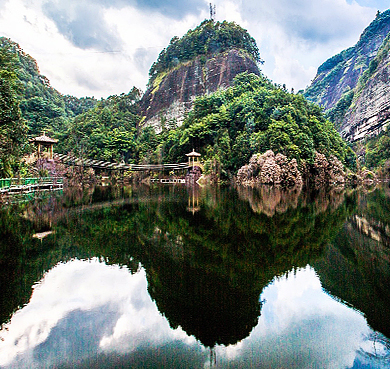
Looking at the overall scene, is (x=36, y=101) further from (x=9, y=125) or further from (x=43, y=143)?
(x=9, y=125)

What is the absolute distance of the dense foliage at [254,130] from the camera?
24875 millimetres

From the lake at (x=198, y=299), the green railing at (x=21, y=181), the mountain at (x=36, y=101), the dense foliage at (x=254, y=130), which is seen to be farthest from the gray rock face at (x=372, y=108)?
the mountain at (x=36, y=101)

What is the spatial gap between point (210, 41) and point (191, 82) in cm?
859

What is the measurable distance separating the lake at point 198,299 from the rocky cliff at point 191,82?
37.9 meters

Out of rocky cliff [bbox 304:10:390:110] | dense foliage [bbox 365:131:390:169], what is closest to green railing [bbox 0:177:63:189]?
dense foliage [bbox 365:131:390:169]

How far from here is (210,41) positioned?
46344 millimetres

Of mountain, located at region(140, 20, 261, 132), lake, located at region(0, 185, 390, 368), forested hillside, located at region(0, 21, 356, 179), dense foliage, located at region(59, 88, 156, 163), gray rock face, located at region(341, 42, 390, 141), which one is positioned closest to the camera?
lake, located at region(0, 185, 390, 368)

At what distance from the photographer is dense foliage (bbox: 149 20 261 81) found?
45594 millimetres

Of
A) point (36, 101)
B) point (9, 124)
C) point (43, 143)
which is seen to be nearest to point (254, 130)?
point (43, 143)

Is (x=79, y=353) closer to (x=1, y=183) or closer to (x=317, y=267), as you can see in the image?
(x=317, y=267)

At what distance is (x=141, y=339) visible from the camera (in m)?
2.38

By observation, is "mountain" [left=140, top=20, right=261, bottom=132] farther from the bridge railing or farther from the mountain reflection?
the mountain reflection

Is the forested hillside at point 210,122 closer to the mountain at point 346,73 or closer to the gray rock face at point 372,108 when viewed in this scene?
the gray rock face at point 372,108

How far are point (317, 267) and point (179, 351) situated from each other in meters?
2.59
